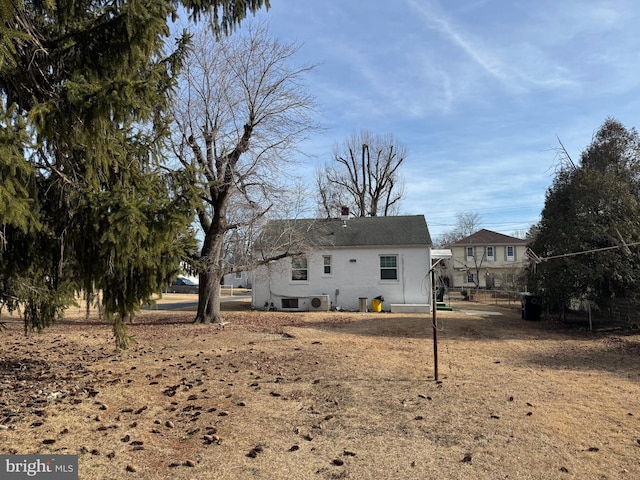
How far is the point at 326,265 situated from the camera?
22.3 m

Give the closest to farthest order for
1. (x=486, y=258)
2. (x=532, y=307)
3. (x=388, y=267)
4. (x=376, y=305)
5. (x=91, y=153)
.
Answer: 1. (x=91, y=153)
2. (x=532, y=307)
3. (x=376, y=305)
4. (x=388, y=267)
5. (x=486, y=258)

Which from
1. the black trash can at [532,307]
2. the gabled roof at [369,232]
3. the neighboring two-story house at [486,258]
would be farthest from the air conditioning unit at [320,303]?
the neighboring two-story house at [486,258]

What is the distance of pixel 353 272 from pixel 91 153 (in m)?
17.6

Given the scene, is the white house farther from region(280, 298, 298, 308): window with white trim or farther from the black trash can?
the black trash can

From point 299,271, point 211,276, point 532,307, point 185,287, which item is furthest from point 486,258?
point 211,276

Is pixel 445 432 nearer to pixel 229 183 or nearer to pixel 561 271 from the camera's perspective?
pixel 229 183

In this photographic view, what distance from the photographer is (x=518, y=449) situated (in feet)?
13.7

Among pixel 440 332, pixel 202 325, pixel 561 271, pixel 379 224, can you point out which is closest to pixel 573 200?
pixel 561 271

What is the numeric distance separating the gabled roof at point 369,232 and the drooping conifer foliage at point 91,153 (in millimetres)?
12902

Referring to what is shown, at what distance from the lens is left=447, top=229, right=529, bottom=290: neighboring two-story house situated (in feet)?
146

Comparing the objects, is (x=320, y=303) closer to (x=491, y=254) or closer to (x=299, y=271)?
(x=299, y=271)

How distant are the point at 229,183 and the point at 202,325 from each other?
481 cm

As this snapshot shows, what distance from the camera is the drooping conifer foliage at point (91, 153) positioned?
13.7ft

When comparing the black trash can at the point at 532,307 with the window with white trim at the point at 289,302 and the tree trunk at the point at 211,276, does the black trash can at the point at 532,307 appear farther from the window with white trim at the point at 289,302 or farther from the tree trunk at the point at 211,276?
the tree trunk at the point at 211,276
